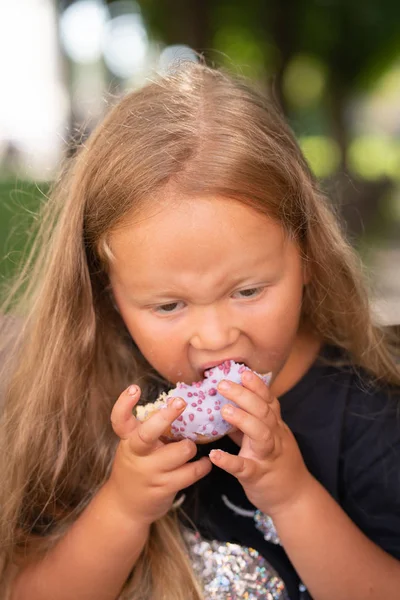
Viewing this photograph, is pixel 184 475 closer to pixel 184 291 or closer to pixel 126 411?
pixel 126 411

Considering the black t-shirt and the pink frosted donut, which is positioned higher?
the pink frosted donut

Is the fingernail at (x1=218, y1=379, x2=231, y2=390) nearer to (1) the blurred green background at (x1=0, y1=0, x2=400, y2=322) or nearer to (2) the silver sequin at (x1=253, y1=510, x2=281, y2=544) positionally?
(2) the silver sequin at (x1=253, y1=510, x2=281, y2=544)

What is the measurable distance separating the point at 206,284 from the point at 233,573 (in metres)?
0.59

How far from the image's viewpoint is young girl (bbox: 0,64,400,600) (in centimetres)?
129

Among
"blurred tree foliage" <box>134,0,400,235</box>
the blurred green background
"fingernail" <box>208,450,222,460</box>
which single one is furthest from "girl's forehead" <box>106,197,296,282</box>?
"blurred tree foliage" <box>134,0,400,235</box>

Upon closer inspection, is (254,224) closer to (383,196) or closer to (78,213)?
(78,213)

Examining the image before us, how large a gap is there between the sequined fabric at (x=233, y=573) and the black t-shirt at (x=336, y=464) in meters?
0.02

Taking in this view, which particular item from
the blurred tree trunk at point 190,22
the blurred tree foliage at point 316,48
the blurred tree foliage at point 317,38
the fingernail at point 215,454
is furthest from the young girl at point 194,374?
the blurred tree foliage at point 317,38

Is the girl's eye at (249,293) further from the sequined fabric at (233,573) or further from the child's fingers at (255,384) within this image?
the sequined fabric at (233,573)

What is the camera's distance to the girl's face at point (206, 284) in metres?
1.26

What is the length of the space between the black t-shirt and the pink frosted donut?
236mm

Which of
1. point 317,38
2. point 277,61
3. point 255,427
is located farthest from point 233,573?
point 277,61

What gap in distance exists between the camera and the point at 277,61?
7.37 metres

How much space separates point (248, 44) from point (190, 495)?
667 cm
